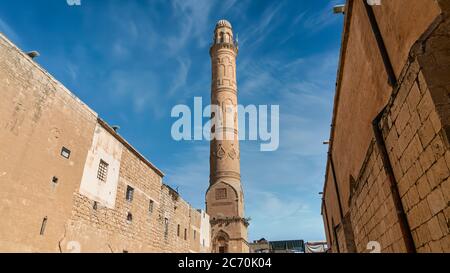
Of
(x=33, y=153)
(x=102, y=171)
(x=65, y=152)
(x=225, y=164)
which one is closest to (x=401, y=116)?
(x=33, y=153)

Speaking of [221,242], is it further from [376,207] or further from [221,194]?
[376,207]

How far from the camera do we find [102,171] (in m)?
10.4

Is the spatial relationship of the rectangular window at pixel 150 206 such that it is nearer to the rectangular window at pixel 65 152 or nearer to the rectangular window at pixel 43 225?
the rectangular window at pixel 65 152

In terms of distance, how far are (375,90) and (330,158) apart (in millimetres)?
6290

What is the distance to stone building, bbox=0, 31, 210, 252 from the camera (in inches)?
276

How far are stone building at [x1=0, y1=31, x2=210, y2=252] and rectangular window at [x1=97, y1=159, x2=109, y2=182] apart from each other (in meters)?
0.03

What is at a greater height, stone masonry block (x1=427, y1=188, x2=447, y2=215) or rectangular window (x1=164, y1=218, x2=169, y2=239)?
rectangular window (x1=164, y1=218, x2=169, y2=239)

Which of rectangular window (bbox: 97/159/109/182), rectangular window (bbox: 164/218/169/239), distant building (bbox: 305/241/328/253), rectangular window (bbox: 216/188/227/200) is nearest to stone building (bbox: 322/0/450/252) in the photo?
rectangular window (bbox: 97/159/109/182)

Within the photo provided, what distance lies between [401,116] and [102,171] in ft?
31.3

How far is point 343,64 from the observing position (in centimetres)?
621

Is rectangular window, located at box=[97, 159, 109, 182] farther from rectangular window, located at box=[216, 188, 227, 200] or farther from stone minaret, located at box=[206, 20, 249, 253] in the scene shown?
rectangular window, located at box=[216, 188, 227, 200]
